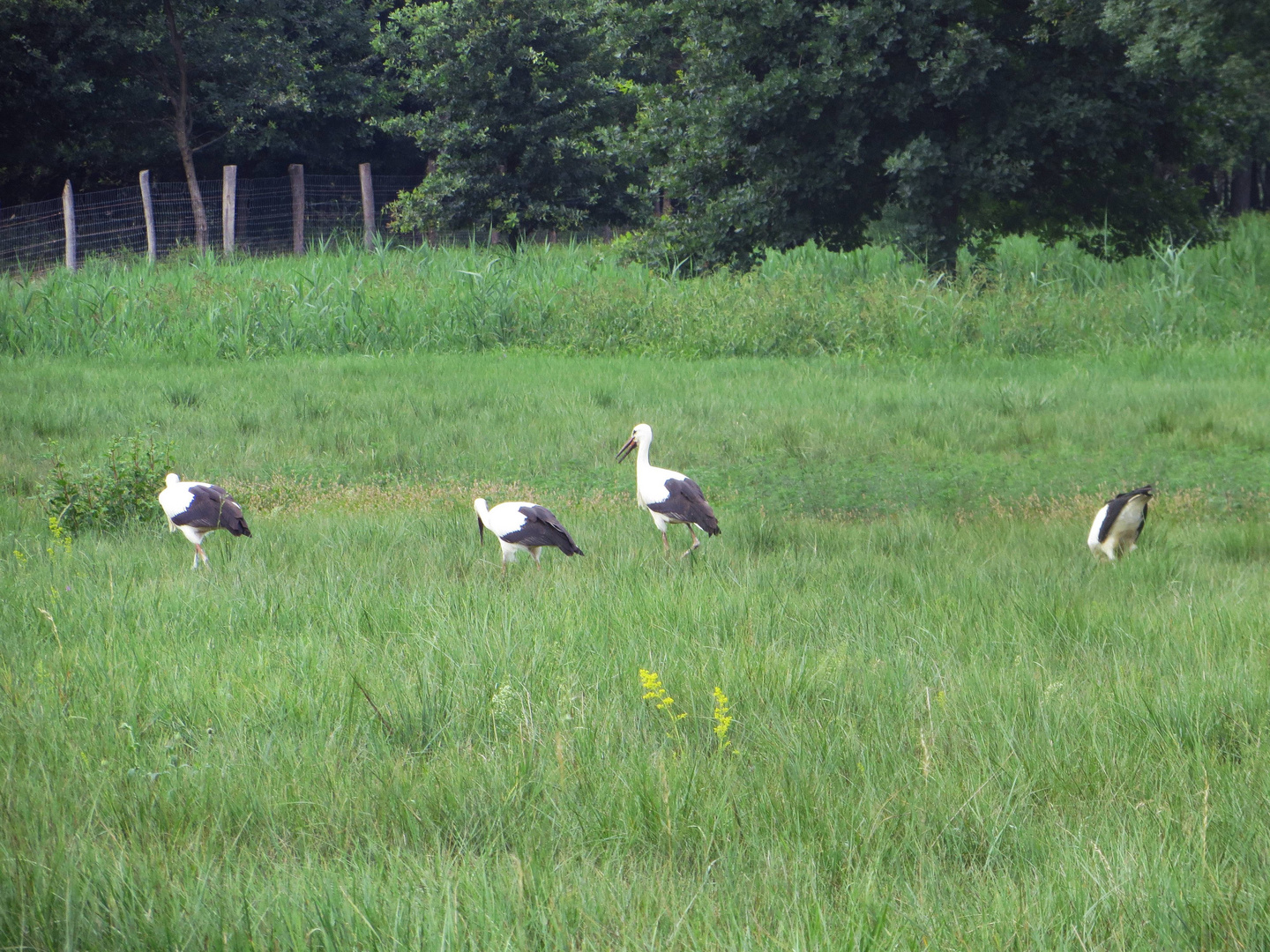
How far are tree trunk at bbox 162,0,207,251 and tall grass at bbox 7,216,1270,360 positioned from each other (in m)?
11.2

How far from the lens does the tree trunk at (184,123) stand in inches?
1145

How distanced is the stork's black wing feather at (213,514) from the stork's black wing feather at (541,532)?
1635 mm

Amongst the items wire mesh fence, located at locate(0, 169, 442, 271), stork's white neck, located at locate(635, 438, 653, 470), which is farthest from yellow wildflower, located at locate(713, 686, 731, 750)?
wire mesh fence, located at locate(0, 169, 442, 271)

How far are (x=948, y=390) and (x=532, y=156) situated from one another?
19.8 meters

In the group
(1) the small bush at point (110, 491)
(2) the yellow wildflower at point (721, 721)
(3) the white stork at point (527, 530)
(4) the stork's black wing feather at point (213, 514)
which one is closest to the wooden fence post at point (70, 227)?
(1) the small bush at point (110, 491)

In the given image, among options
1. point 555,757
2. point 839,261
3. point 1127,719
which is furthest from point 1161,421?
point 839,261

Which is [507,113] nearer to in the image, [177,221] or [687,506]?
[177,221]

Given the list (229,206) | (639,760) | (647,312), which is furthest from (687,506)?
(229,206)

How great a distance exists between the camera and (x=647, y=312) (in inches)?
635

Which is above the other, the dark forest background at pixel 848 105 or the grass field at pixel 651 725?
the dark forest background at pixel 848 105

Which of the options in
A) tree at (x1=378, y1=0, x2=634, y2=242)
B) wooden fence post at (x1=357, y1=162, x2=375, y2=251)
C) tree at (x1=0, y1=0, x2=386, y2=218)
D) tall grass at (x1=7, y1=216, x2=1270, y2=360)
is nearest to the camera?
tall grass at (x1=7, y1=216, x2=1270, y2=360)

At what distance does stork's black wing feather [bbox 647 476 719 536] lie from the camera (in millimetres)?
6559

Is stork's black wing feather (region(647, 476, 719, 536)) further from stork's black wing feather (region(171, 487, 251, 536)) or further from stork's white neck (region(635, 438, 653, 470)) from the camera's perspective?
stork's black wing feather (region(171, 487, 251, 536))

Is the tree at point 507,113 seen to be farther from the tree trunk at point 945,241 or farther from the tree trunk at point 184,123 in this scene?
the tree trunk at point 945,241
